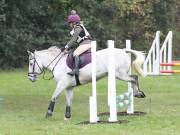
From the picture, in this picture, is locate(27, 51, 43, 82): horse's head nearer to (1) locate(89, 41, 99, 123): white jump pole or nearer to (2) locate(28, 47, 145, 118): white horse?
(2) locate(28, 47, 145, 118): white horse

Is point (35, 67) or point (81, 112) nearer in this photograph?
point (35, 67)

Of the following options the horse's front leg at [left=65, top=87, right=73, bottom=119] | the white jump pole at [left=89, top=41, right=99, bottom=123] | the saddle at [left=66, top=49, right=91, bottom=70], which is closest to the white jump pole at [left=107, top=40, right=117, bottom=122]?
the white jump pole at [left=89, top=41, right=99, bottom=123]

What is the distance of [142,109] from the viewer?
14383mm

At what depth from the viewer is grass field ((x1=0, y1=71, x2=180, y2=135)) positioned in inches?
410

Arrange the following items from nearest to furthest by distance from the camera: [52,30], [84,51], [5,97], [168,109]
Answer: [84,51] → [168,109] → [5,97] → [52,30]

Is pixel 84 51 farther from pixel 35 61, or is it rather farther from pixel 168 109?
pixel 168 109

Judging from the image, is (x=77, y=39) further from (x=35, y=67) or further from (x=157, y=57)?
(x=157, y=57)

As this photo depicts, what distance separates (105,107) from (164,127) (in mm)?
4496

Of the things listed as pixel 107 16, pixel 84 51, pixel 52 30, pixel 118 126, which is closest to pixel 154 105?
pixel 84 51

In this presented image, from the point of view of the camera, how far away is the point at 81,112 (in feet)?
45.5

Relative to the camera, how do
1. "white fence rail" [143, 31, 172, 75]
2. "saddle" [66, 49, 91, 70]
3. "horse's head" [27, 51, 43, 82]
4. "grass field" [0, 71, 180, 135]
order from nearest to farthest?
"grass field" [0, 71, 180, 135] → "saddle" [66, 49, 91, 70] → "horse's head" [27, 51, 43, 82] → "white fence rail" [143, 31, 172, 75]

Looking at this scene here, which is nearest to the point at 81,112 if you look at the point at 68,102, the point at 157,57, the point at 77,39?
the point at 68,102

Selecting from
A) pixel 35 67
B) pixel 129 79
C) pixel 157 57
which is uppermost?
pixel 157 57

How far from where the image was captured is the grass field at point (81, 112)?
1042cm
